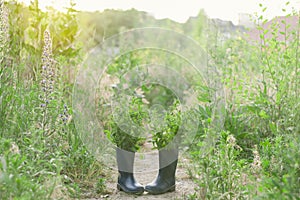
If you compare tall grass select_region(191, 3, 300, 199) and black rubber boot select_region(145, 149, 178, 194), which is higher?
tall grass select_region(191, 3, 300, 199)

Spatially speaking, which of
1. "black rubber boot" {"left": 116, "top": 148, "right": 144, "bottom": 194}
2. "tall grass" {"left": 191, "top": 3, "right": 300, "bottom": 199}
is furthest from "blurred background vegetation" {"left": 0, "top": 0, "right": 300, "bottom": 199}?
"black rubber boot" {"left": 116, "top": 148, "right": 144, "bottom": 194}

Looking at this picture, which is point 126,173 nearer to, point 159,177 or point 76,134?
point 159,177

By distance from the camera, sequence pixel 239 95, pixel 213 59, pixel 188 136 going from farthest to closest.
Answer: pixel 213 59, pixel 239 95, pixel 188 136

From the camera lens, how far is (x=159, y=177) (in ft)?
9.35

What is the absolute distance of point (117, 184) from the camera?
2.90 meters

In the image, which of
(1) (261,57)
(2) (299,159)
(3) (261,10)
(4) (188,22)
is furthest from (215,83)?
(4) (188,22)

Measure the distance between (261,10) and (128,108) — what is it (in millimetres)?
1385

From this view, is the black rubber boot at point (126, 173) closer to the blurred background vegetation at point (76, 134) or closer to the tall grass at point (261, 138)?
the blurred background vegetation at point (76, 134)

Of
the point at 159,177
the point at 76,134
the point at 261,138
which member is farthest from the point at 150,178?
the point at 261,138

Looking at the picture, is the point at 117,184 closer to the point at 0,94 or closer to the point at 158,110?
the point at 158,110

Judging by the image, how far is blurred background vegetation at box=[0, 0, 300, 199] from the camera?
2.08m

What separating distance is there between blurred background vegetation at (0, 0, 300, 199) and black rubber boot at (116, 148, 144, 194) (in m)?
0.14

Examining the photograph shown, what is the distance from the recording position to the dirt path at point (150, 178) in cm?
279

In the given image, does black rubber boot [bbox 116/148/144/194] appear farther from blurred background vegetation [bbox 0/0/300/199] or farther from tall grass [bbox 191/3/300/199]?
tall grass [bbox 191/3/300/199]
